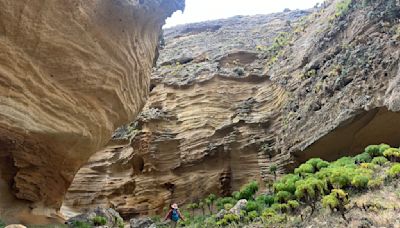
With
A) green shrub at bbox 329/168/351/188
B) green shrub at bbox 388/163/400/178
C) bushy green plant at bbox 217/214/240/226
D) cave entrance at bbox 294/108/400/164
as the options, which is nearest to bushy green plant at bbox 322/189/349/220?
green shrub at bbox 329/168/351/188

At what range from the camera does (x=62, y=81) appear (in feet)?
43.0

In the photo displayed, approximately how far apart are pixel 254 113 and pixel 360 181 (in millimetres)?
14807

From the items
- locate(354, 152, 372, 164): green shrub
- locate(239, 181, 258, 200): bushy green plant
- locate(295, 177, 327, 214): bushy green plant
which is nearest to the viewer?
locate(295, 177, 327, 214): bushy green plant

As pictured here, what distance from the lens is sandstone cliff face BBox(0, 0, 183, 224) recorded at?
38.2 ft

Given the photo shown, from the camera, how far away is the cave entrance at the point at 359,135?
17.5 meters

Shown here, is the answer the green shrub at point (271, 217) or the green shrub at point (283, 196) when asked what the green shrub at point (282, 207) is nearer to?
the green shrub at point (271, 217)

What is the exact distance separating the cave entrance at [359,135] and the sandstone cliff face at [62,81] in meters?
8.40

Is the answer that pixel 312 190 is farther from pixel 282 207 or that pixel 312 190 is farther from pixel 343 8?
pixel 343 8

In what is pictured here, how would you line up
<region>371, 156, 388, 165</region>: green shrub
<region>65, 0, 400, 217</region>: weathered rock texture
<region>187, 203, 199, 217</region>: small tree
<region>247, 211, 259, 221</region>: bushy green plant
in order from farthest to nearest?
<region>187, 203, 199, 217</region>: small tree
<region>65, 0, 400, 217</region>: weathered rock texture
<region>371, 156, 388, 165</region>: green shrub
<region>247, 211, 259, 221</region>: bushy green plant

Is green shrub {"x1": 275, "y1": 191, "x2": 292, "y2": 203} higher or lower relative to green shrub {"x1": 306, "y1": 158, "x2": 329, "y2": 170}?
lower

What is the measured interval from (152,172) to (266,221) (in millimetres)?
15648

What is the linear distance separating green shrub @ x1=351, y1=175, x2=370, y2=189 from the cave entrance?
5306mm

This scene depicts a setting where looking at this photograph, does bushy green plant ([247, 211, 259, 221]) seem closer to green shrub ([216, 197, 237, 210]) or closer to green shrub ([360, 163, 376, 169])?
green shrub ([360, 163, 376, 169])

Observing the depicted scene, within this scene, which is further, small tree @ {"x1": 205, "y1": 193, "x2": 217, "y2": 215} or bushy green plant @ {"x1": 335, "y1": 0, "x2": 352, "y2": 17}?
bushy green plant @ {"x1": 335, "y1": 0, "x2": 352, "y2": 17}
